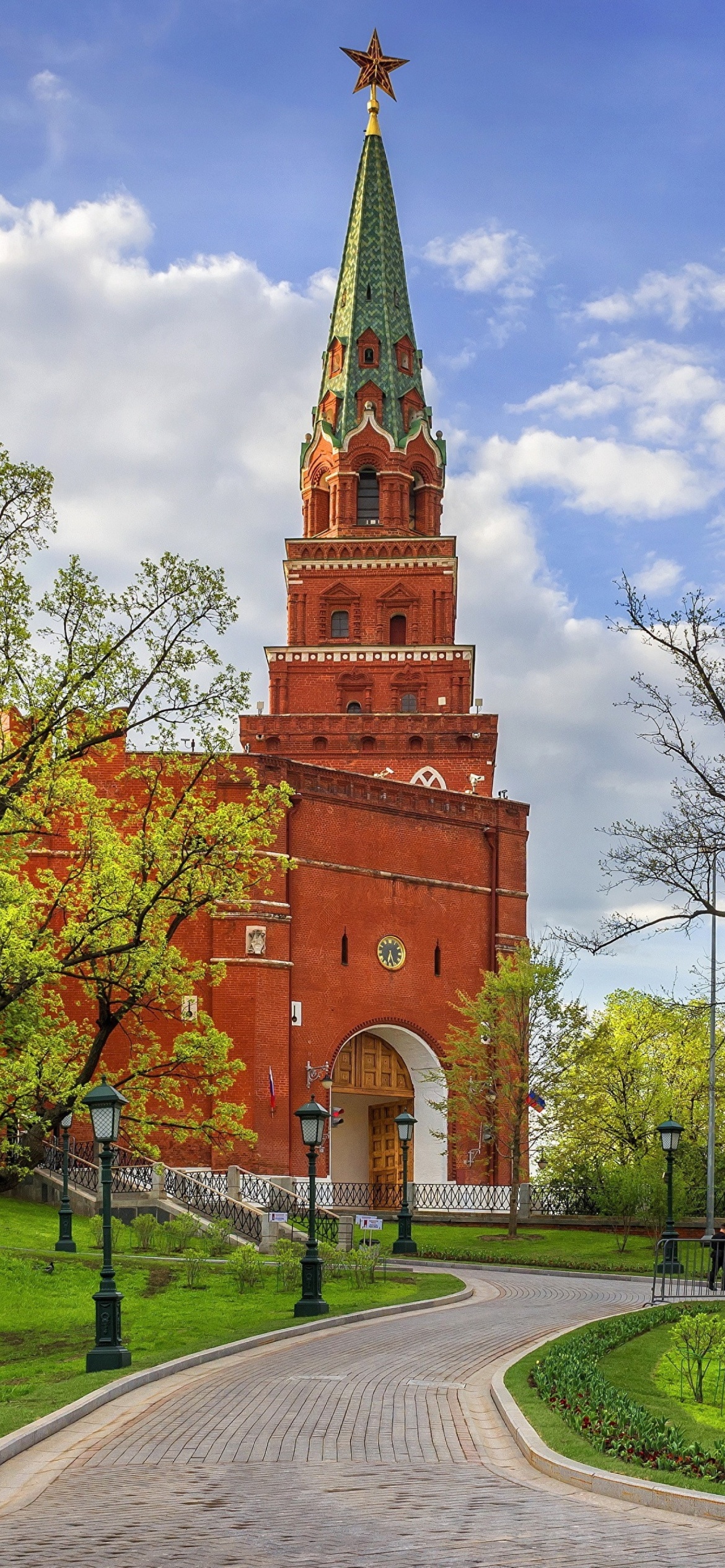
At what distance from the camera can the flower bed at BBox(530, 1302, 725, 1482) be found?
31.3 feet

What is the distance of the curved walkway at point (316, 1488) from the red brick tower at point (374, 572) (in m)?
35.5

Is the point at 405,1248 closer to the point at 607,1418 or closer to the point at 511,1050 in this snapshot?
the point at 511,1050

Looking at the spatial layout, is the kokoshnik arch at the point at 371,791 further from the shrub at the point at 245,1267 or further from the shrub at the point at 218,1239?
the shrub at the point at 245,1267

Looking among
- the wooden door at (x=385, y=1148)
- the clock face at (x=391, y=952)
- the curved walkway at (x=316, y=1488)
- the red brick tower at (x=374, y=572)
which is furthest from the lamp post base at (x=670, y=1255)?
the red brick tower at (x=374, y=572)

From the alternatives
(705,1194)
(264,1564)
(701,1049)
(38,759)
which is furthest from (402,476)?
(264,1564)

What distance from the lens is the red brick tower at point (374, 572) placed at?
5031 cm

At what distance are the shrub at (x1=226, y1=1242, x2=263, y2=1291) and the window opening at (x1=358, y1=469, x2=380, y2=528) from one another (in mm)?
37880

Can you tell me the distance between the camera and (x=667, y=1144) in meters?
24.5

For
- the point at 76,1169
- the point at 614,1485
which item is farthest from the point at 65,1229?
the point at 614,1485

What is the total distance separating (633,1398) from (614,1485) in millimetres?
3929

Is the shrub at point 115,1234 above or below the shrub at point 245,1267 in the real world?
below

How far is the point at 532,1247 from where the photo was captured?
3191 centimetres

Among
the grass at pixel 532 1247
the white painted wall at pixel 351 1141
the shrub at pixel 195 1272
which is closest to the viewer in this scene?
the shrub at pixel 195 1272

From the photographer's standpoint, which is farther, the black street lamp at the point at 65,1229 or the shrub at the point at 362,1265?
the black street lamp at the point at 65,1229
